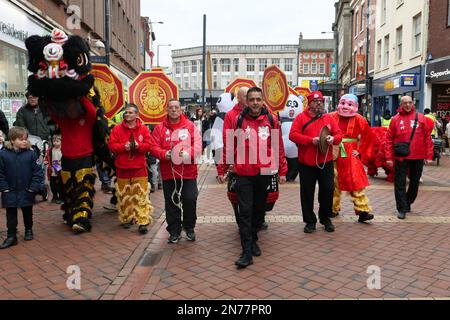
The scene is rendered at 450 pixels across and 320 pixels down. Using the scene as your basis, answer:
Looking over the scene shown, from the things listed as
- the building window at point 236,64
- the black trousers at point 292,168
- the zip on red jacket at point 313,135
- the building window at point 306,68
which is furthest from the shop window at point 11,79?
the building window at point 236,64

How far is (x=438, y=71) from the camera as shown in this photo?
58.4 ft

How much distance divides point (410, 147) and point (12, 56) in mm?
9041

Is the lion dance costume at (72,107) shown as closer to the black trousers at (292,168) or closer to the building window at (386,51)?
the black trousers at (292,168)

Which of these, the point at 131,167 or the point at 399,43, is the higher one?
the point at 399,43

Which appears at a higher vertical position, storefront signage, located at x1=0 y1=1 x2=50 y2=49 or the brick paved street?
storefront signage, located at x1=0 y1=1 x2=50 y2=49

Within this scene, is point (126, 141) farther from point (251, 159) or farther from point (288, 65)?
point (288, 65)

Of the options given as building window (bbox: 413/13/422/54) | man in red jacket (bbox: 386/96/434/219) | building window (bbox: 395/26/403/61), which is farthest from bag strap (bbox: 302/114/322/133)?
building window (bbox: 395/26/403/61)

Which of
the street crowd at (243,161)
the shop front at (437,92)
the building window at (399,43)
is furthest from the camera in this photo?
the building window at (399,43)

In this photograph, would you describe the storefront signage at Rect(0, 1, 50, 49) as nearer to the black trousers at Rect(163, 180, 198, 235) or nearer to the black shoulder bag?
the black trousers at Rect(163, 180, 198, 235)

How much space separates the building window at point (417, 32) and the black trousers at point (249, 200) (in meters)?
17.7

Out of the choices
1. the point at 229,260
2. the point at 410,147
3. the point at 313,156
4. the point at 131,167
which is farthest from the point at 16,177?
the point at 410,147

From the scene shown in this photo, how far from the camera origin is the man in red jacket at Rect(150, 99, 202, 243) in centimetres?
550

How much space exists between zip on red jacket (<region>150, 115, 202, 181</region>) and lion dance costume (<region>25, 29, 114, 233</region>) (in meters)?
1.12

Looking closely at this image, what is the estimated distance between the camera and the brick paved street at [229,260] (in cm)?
411
